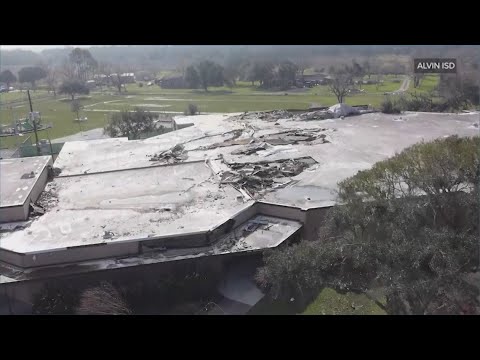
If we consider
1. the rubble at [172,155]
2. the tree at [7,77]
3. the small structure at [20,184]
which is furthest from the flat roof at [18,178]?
the tree at [7,77]

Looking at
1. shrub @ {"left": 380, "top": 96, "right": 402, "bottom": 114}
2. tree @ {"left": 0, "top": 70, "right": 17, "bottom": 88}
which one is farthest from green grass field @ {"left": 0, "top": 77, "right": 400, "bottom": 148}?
shrub @ {"left": 380, "top": 96, "right": 402, "bottom": 114}

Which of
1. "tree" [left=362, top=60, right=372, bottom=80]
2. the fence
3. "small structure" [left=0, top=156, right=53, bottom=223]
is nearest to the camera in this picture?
"small structure" [left=0, top=156, right=53, bottom=223]

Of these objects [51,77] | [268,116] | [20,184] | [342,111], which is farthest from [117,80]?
[20,184]

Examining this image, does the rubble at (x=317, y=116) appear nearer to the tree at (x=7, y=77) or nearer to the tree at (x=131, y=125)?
the tree at (x=131, y=125)

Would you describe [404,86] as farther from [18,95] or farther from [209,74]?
[18,95]

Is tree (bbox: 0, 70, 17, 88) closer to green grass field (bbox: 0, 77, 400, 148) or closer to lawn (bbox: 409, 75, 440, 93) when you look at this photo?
green grass field (bbox: 0, 77, 400, 148)

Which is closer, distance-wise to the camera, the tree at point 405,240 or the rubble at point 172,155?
the tree at point 405,240

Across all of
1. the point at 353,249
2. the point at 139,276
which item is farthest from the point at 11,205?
the point at 353,249
